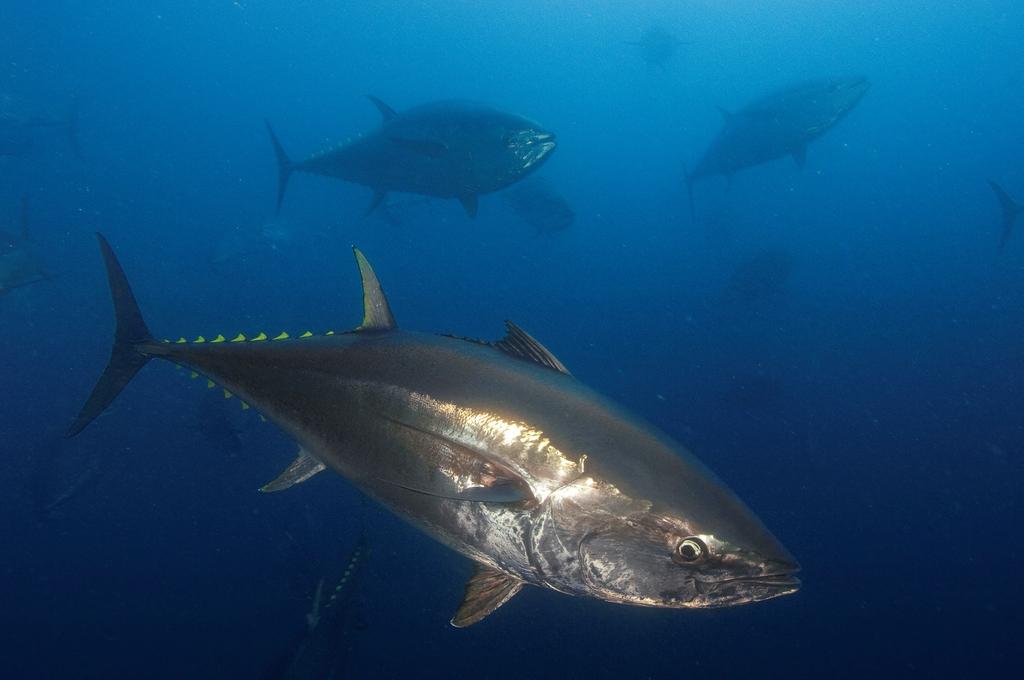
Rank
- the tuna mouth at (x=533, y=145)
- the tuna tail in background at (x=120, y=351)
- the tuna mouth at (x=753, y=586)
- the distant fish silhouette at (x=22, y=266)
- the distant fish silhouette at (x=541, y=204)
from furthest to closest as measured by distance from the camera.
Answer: the distant fish silhouette at (x=541, y=204), the distant fish silhouette at (x=22, y=266), the tuna mouth at (x=533, y=145), the tuna tail in background at (x=120, y=351), the tuna mouth at (x=753, y=586)

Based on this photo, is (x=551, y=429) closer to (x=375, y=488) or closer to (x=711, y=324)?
(x=375, y=488)

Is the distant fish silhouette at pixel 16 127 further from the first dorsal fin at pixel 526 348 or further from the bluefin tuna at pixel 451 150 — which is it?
the first dorsal fin at pixel 526 348

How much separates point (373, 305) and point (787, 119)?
418 inches

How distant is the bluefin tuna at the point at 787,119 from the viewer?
378 inches

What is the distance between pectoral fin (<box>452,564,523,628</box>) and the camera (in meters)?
1.97

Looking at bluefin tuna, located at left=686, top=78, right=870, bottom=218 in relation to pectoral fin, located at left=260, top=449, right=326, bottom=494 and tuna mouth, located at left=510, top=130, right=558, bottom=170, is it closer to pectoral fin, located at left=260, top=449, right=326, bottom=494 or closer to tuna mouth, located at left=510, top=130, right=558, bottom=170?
tuna mouth, located at left=510, top=130, right=558, bottom=170

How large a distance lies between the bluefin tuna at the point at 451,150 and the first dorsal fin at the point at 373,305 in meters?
4.58

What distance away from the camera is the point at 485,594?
204cm

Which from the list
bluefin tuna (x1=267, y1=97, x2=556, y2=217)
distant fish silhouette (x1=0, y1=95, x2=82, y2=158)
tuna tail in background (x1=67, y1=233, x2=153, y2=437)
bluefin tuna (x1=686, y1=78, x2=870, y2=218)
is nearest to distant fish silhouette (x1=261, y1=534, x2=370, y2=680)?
tuna tail in background (x1=67, y1=233, x2=153, y2=437)

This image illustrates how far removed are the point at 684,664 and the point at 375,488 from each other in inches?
254

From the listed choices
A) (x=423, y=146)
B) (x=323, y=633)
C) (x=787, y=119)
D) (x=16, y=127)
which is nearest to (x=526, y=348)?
(x=323, y=633)

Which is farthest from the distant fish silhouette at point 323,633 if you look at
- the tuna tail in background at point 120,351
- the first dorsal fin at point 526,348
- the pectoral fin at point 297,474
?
the first dorsal fin at point 526,348

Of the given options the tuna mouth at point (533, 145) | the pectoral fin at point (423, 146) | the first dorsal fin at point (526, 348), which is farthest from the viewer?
the pectoral fin at point (423, 146)

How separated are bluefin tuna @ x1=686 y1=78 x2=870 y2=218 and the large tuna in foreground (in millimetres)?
10364
